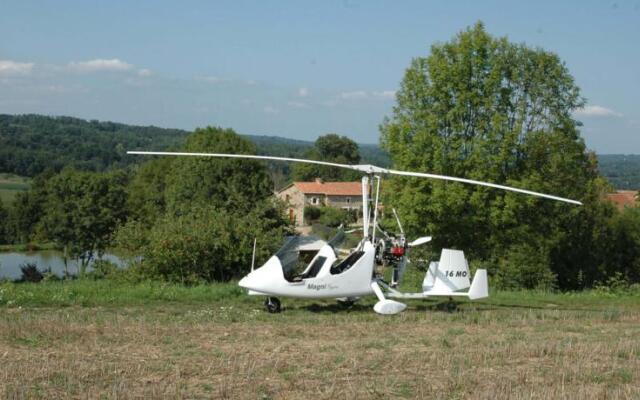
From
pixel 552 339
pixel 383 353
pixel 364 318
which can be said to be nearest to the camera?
pixel 383 353

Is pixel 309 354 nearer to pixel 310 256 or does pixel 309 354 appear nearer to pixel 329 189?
pixel 310 256

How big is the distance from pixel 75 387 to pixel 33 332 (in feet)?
13.2

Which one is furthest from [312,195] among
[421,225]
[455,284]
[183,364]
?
[183,364]

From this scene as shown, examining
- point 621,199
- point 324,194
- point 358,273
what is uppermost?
point 358,273

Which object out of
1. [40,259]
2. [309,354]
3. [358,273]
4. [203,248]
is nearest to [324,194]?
[40,259]

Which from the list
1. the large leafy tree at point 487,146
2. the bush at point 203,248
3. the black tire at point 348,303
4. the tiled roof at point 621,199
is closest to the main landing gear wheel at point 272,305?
the black tire at point 348,303

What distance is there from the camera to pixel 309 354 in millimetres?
10977

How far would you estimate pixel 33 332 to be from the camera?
39.5 ft

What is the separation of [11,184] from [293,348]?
129804 mm

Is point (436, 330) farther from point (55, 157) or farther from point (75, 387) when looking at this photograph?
point (55, 157)

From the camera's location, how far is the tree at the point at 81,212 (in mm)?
65375

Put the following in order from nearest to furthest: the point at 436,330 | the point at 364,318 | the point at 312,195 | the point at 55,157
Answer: the point at 436,330
the point at 364,318
the point at 312,195
the point at 55,157

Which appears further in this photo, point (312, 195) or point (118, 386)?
point (312, 195)

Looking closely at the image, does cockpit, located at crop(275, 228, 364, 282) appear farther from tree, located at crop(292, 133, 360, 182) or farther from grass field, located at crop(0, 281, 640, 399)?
tree, located at crop(292, 133, 360, 182)
